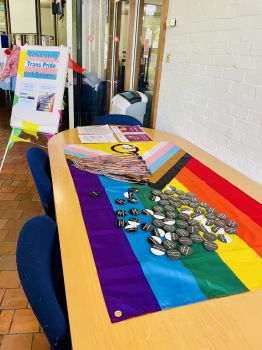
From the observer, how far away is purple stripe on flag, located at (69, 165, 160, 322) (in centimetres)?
→ 72

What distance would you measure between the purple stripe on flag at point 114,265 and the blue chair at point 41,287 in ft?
0.41

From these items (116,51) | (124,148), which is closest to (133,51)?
(116,51)

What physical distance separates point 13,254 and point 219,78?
5.86 ft

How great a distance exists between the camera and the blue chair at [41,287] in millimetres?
668

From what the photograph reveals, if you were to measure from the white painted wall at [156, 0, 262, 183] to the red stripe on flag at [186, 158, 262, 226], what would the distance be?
0.27 meters

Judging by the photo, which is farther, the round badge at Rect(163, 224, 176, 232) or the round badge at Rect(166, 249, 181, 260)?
the round badge at Rect(163, 224, 176, 232)

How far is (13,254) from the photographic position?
194 centimetres

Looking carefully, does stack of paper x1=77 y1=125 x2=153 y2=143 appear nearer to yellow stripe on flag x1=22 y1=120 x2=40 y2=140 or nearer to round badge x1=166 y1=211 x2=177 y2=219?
yellow stripe on flag x1=22 y1=120 x2=40 y2=140

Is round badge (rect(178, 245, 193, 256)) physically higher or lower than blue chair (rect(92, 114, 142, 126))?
lower

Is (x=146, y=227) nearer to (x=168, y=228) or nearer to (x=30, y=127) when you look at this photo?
(x=168, y=228)

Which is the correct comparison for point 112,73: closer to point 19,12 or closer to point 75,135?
point 75,135

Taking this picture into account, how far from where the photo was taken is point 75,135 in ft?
6.80

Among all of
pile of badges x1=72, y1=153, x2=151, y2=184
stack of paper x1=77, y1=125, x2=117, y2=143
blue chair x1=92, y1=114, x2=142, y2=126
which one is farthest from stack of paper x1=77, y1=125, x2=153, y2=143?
pile of badges x1=72, y1=153, x2=151, y2=184

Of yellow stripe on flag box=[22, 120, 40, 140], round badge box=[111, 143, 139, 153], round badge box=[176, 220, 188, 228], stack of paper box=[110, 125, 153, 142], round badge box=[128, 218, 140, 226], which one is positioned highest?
stack of paper box=[110, 125, 153, 142]
